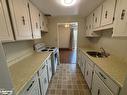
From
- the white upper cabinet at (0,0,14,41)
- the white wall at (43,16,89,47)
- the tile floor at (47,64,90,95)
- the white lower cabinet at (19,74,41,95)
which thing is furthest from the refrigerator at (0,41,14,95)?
the white wall at (43,16,89,47)

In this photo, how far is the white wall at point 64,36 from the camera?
6.98m

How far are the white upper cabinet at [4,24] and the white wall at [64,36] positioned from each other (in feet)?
20.0

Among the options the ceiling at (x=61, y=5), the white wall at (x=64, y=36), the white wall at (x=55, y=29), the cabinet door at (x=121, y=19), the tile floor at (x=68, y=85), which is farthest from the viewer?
the white wall at (x=64, y=36)

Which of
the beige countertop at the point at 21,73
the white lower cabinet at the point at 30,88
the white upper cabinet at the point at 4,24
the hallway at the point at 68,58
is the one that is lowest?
the hallway at the point at 68,58

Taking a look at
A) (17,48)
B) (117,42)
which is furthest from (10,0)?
(117,42)

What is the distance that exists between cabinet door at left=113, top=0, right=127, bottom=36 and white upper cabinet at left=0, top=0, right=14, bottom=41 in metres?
1.51

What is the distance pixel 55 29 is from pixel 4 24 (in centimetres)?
268

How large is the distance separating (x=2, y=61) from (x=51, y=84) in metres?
2.10

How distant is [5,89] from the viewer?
1.71 ft

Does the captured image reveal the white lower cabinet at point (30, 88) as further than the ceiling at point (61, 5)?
No

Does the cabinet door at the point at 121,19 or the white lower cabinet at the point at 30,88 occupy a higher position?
the cabinet door at the point at 121,19

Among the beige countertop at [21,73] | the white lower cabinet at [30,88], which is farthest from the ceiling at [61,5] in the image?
the white lower cabinet at [30,88]

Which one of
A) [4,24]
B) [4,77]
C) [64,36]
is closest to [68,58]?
[64,36]

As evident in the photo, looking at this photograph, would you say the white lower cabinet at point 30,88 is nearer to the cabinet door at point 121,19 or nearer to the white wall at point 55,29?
the cabinet door at point 121,19
